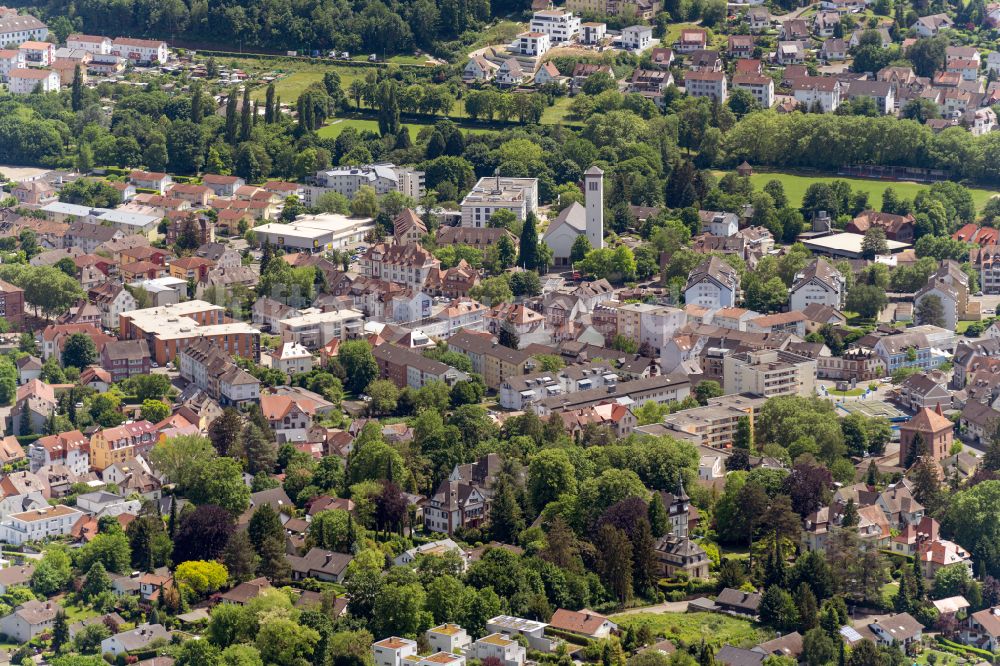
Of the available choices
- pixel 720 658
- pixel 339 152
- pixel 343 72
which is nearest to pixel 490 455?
pixel 720 658

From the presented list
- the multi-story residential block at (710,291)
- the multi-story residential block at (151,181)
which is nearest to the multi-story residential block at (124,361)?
the multi-story residential block at (710,291)

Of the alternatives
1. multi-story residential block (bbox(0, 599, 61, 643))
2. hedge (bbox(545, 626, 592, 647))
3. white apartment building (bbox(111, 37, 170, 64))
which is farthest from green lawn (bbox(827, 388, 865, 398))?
white apartment building (bbox(111, 37, 170, 64))

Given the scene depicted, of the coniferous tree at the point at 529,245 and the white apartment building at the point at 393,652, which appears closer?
the white apartment building at the point at 393,652

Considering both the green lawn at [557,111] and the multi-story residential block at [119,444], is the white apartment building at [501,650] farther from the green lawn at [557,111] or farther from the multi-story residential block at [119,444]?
the green lawn at [557,111]

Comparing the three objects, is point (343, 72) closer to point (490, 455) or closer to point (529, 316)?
point (529, 316)

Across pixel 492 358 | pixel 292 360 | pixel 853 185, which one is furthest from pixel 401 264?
pixel 853 185

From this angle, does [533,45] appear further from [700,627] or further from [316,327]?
[700,627]

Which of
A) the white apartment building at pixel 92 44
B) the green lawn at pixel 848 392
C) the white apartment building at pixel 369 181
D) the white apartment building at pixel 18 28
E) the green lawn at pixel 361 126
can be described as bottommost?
the green lawn at pixel 848 392
